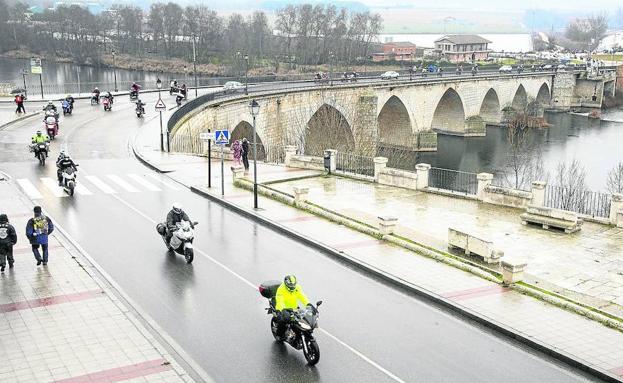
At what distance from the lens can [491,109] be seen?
295 feet

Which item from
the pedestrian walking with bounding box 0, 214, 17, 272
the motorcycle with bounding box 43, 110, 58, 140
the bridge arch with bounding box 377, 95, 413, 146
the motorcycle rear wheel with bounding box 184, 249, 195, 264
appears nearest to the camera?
the pedestrian walking with bounding box 0, 214, 17, 272

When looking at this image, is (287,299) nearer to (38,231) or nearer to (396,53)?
(38,231)

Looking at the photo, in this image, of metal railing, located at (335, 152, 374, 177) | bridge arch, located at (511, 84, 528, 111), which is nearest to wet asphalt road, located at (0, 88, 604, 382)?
metal railing, located at (335, 152, 374, 177)

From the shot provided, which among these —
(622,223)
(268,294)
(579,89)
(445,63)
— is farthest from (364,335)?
(445,63)

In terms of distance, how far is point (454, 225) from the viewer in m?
23.6

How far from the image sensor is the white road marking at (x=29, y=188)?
24.8 m

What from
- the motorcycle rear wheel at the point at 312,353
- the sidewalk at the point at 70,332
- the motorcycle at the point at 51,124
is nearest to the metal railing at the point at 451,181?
the motorcycle at the point at 51,124

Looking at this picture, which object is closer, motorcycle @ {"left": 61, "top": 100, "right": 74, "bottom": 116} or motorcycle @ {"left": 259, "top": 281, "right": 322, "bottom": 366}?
motorcycle @ {"left": 259, "top": 281, "right": 322, "bottom": 366}

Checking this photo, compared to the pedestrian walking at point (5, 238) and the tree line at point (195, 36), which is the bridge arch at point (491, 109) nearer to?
the tree line at point (195, 36)

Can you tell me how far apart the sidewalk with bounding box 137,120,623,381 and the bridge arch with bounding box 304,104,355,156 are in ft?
87.9

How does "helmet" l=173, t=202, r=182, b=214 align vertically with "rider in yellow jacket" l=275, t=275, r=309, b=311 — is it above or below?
above

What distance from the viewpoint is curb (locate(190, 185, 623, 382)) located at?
1227 centimetres

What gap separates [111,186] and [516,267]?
17.2m

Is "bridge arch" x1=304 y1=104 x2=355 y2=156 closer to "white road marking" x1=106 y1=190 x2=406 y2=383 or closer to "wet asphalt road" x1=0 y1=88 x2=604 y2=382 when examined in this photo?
"wet asphalt road" x1=0 y1=88 x2=604 y2=382
